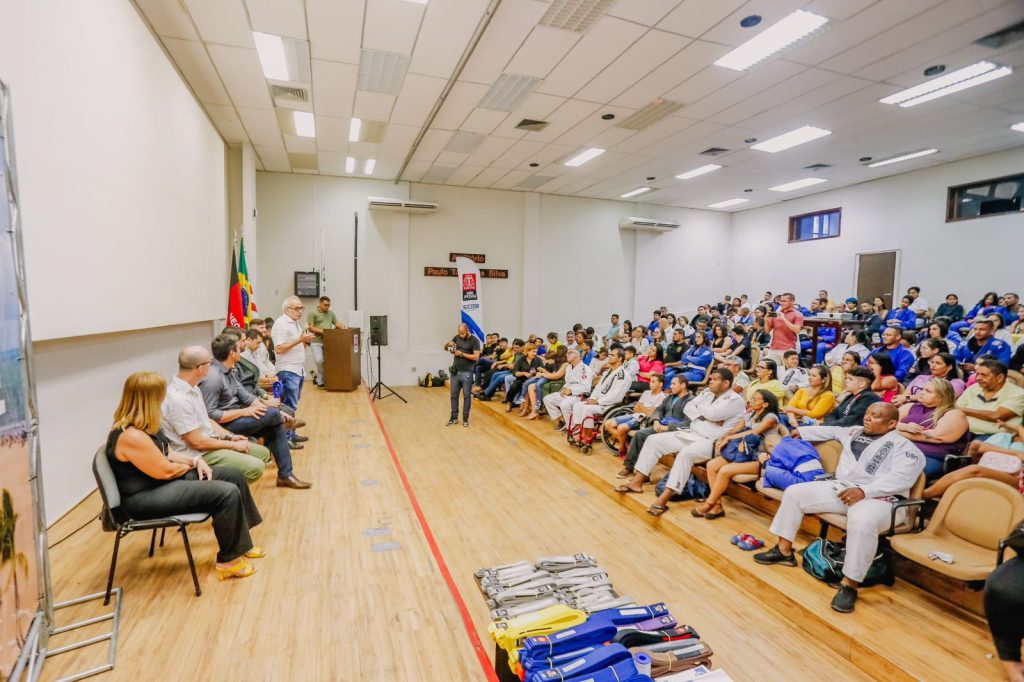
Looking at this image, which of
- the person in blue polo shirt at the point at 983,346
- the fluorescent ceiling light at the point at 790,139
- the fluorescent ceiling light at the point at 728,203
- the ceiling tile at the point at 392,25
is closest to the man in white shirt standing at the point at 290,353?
the ceiling tile at the point at 392,25

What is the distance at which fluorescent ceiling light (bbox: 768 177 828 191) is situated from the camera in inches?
372

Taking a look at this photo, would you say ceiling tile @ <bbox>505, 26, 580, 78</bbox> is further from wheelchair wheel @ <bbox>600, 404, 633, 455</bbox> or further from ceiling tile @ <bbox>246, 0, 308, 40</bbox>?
wheelchair wheel @ <bbox>600, 404, 633, 455</bbox>

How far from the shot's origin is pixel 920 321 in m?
8.20

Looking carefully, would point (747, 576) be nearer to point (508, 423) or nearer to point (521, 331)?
point (508, 423)

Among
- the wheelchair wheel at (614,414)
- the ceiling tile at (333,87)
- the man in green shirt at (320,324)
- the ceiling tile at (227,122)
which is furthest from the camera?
the man in green shirt at (320,324)

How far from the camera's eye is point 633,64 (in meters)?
4.77

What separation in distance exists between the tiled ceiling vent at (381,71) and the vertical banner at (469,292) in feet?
14.8

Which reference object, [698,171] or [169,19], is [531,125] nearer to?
[698,171]

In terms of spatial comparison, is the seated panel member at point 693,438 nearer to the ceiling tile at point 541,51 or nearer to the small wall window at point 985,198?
the ceiling tile at point 541,51

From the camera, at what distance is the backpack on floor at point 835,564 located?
2865mm

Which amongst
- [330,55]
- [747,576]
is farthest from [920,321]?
[330,55]

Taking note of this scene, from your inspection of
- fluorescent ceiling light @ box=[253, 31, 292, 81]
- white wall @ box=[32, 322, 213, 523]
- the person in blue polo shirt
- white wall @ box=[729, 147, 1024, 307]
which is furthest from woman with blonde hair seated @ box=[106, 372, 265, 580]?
white wall @ box=[729, 147, 1024, 307]

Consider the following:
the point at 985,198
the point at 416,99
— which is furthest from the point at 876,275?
the point at 416,99

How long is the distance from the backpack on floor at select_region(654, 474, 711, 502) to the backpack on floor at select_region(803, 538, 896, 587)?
113 cm
